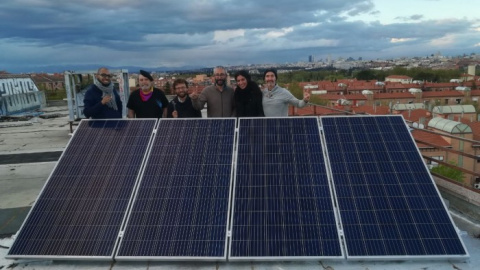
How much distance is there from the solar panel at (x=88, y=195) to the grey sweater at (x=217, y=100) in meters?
1.45

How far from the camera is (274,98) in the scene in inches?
296

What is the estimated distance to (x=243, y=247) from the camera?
493 centimetres

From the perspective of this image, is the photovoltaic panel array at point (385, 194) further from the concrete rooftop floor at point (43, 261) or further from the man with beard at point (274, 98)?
the man with beard at point (274, 98)

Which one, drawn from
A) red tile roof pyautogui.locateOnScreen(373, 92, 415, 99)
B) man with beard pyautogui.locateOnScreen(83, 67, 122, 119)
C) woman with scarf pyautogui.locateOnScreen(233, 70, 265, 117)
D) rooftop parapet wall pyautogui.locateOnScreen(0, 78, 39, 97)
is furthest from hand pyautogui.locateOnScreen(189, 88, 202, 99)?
red tile roof pyautogui.locateOnScreen(373, 92, 415, 99)

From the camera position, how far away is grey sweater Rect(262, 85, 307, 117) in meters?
7.44

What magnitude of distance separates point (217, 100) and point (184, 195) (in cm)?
288

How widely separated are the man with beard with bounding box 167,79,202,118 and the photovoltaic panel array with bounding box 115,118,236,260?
1.23 m

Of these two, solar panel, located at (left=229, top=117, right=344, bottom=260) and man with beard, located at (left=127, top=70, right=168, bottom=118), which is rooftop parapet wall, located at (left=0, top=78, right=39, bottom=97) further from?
solar panel, located at (left=229, top=117, right=344, bottom=260)

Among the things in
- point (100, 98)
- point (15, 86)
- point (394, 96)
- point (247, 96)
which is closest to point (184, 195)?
point (247, 96)

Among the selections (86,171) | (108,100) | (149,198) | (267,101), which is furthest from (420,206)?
(108,100)

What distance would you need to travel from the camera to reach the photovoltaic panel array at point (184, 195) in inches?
196

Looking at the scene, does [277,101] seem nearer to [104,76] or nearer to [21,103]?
[104,76]

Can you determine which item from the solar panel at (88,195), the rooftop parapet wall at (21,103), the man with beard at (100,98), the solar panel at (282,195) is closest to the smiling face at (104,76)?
the man with beard at (100,98)

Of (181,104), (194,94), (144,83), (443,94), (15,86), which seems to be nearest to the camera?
(144,83)
